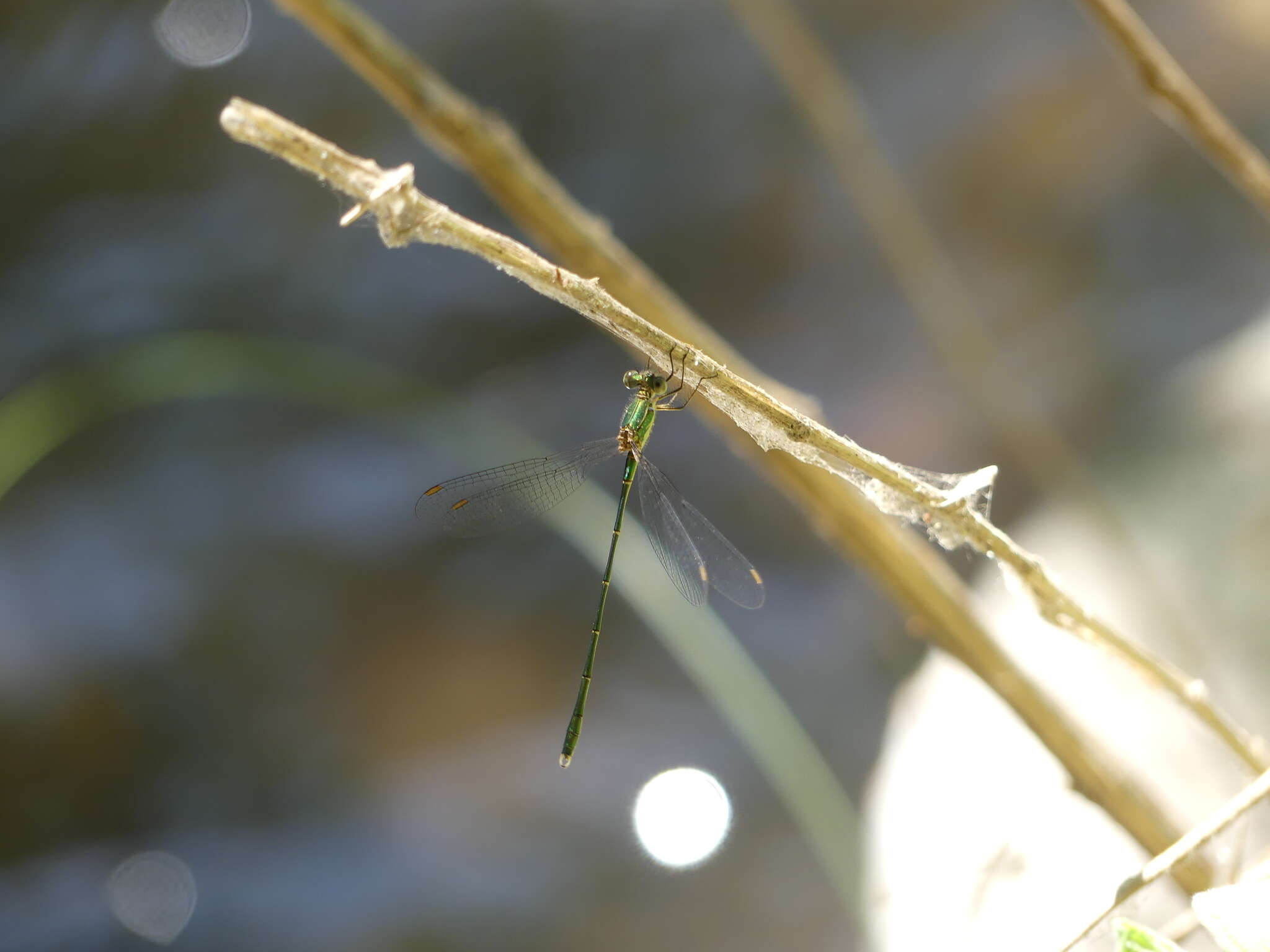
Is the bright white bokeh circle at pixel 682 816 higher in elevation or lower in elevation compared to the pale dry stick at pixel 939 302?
lower

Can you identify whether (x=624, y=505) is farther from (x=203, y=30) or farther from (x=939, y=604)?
(x=203, y=30)

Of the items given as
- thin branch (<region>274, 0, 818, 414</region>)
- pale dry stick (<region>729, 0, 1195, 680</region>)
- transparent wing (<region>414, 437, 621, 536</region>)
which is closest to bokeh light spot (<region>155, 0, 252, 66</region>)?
pale dry stick (<region>729, 0, 1195, 680</region>)

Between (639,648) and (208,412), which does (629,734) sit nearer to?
(639,648)

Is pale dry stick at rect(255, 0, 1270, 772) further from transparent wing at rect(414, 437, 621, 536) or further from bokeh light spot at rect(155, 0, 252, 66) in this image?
bokeh light spot at rect(155, 0, 252, 66)

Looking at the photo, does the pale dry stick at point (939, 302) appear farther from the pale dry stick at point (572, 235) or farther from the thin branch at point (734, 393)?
the thin branch at point (734, 393)

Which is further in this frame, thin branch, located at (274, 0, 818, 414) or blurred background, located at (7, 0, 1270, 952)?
blurred background, located at (7, 0, 1270, 952)

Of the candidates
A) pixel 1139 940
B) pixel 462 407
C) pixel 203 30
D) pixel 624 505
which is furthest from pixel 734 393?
pixel 203 30

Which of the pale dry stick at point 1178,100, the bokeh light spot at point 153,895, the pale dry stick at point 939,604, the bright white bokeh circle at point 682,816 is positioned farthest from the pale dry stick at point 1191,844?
the bokeh light spot at point 153,895
